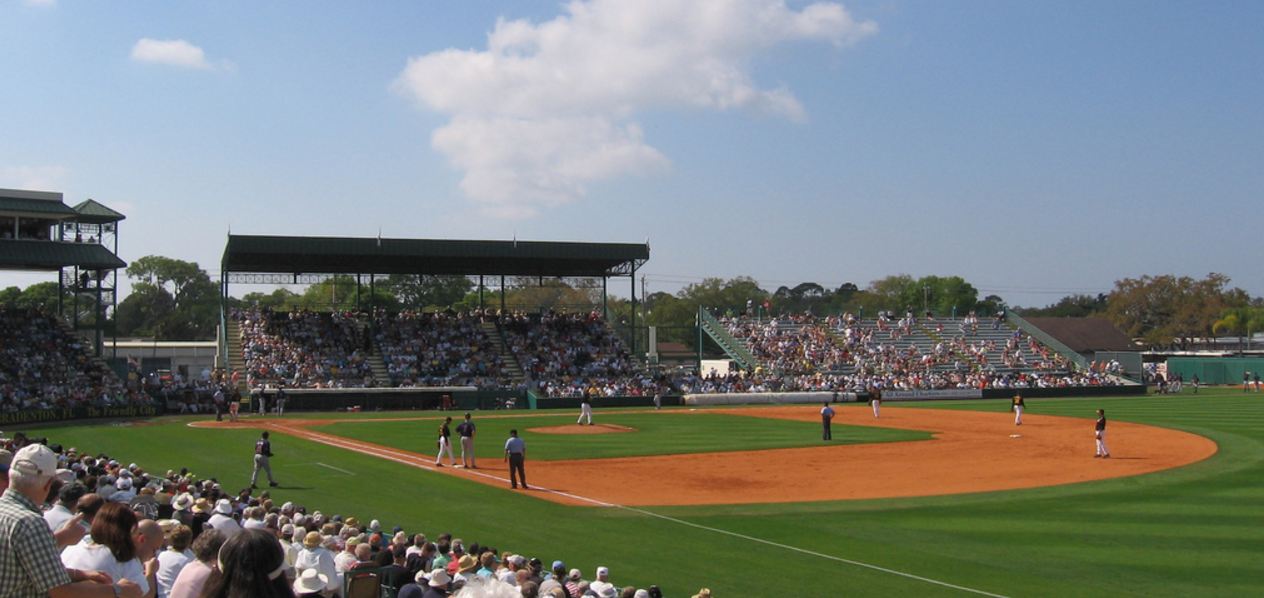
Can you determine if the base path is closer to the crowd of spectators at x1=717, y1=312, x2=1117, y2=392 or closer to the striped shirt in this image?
the striped shirt

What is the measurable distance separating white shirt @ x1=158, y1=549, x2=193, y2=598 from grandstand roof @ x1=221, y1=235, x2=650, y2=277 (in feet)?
168

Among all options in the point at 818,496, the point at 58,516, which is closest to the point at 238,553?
the point at 58,516

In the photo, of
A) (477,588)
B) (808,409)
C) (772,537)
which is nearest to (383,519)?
(772,537)

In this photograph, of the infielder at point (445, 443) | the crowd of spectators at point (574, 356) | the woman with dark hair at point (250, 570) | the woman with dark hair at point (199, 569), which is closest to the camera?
the woman with dark hair at point (250, 570)

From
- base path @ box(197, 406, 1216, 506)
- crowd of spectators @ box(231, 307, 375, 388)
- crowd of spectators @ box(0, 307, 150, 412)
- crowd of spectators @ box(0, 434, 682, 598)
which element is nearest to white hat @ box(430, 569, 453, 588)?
crowd of spectators @ box(0, 434, 682, 598)

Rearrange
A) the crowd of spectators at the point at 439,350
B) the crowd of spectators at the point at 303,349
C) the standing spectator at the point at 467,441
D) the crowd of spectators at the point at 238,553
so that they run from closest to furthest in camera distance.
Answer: the crowd of spectators at the point at 238,553
the standing spectator at the point at 467,441
the crowd of spectators at the point at 303,349
the crowd of spectators at the point at 439,350

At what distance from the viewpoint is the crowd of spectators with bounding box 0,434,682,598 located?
4426 mm

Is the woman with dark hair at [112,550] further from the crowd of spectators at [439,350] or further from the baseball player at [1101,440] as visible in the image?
the crowd of spectators at [439,350]

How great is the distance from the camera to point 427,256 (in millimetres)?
60344

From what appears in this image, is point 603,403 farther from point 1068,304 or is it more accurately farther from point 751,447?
point 1068,304

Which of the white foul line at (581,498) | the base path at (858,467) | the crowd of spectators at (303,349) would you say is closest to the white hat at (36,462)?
the white foul line at (581,498)

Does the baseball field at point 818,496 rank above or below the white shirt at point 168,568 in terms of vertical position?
below

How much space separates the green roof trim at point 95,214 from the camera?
54.7 m

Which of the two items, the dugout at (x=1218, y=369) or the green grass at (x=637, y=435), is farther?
the dugout at (x=1218, y=369)
